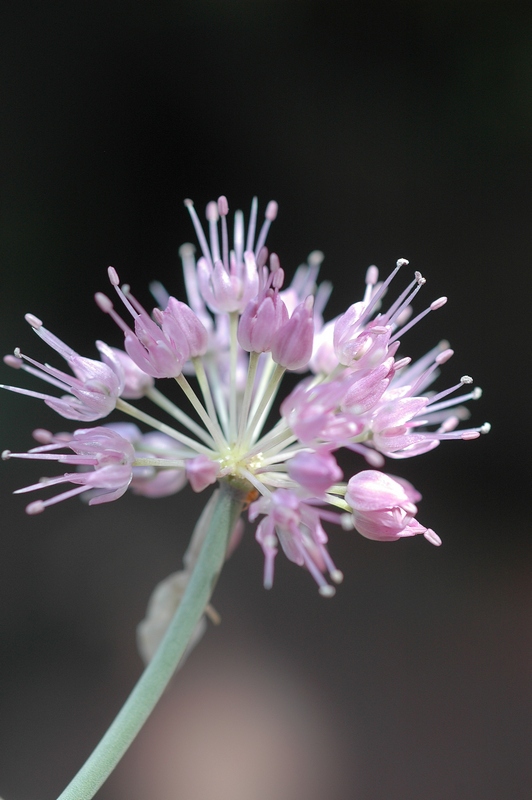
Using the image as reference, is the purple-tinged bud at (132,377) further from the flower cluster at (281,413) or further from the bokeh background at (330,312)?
the bokeh background at (330,312)

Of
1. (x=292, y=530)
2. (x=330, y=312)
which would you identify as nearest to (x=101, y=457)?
(x=292, y=530)

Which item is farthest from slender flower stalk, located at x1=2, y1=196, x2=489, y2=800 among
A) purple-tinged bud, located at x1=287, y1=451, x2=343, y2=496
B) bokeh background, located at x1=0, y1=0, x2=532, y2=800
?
bokeh background, located at x1=0, y1=0, x2=532, y2=800

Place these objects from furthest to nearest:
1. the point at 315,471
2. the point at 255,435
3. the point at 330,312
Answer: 1. the point at 330,312
2. the point at 255,435
3. the point at 315,471

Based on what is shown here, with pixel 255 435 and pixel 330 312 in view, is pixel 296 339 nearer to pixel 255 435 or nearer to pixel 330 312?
pixel 255 435

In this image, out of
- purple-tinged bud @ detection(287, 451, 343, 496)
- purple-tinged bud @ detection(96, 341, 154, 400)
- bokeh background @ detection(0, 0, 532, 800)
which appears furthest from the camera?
bokeh background @ detection(0, 0, 532, 800)

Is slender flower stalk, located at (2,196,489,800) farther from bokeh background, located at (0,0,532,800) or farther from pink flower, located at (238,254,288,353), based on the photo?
bokeh background, located at (0,0,532,800)

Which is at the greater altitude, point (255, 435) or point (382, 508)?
point (255, 435)

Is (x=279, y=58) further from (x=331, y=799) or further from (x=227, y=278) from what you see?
(x=331, y=799)
